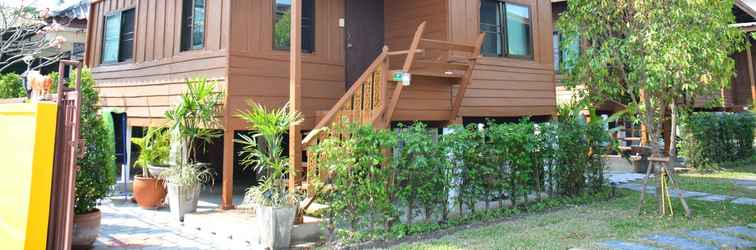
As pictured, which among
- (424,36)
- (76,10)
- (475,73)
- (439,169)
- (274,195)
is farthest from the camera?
(76,10)

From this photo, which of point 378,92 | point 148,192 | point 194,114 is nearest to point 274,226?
point 378,92

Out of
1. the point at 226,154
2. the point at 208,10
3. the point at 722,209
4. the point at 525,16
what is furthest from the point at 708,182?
the point at 208,10

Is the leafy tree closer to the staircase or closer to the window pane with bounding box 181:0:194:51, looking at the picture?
the staircase

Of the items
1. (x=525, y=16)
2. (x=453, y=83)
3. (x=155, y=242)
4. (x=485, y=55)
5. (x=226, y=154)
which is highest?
(x=525, y=16)

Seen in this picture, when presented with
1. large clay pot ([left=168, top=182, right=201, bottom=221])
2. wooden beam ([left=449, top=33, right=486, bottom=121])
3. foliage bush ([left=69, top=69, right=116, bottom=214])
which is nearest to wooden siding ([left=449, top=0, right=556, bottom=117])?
wooden beam ([left=449, top=33, right=486, bottom=121])

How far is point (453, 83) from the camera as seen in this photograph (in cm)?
789

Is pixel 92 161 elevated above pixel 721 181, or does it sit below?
above

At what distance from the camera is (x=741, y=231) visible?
5.14 m

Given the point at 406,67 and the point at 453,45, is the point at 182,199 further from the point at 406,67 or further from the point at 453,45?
the point at 453,45

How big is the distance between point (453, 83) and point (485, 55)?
1.41 metres

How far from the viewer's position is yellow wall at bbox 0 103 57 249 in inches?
140

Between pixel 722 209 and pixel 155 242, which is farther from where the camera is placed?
pixel 722 209

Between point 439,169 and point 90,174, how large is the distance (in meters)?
3.73

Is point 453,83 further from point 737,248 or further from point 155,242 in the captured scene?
point 155,242
